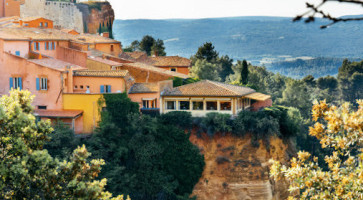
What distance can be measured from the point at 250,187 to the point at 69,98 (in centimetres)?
1140

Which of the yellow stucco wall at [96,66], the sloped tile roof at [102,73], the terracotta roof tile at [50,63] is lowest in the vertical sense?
the sloped tile roof at [102,73]

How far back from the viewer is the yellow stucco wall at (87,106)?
30.3 m

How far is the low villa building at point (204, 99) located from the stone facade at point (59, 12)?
29452 mm

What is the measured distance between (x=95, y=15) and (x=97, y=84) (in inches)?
1526

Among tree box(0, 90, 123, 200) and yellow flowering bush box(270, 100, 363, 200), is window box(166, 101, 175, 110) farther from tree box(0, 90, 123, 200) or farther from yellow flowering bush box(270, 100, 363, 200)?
yellow flowering bush box(270, 100, 363, 200)

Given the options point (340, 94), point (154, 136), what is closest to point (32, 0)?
point (154, 136)

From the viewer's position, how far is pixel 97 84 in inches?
1261

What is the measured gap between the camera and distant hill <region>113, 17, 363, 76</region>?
150m

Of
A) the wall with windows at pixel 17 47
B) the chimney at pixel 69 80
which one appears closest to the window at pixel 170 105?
the chimney at pixel 69 80

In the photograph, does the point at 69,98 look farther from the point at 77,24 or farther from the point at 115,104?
the point at 77,24

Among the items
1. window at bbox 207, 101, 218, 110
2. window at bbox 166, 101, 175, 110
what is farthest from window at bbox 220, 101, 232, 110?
window at bbox 166, 101, 175, 110

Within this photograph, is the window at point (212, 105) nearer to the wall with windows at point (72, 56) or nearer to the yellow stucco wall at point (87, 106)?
the yellow stucco wall at point (87, 106)

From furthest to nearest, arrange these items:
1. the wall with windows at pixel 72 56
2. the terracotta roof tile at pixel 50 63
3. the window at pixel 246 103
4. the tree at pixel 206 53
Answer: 1. the tree at pixel 206 53
2. the wall with windows at pixel 72 56
3. the window at pixel 246 103
4. the terracotta roof tile at pixel 50 63

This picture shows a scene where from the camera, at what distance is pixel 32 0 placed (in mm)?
57906
